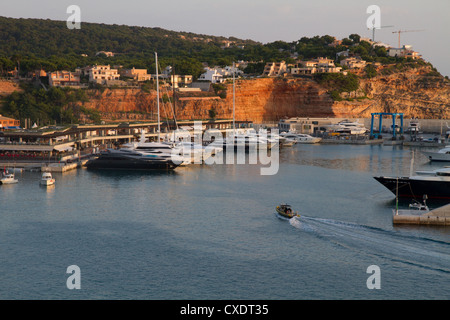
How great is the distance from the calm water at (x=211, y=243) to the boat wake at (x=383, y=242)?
0.06 metres

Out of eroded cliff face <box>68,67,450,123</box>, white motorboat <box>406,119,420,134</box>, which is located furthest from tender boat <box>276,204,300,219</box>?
white motorboat <box>406,119,420,134</box>

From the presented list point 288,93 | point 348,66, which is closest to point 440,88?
point 348,66

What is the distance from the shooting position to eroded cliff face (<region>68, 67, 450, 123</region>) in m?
97.8

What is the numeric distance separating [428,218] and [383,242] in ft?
16.5

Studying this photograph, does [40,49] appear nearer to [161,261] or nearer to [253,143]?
[253,143]

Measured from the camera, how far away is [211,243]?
29797 millimetres

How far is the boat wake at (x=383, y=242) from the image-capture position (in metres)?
26.4

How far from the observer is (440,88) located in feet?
364

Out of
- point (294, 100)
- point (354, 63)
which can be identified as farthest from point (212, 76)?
point (354, 63)

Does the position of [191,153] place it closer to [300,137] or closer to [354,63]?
[300,137]

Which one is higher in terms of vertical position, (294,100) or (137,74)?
(137,74)

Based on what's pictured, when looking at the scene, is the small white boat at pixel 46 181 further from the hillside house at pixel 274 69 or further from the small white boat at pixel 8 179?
the hillside house at pixel 274 69

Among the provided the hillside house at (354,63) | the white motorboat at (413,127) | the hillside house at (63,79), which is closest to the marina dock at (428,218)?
the white motorboat at (413,127)

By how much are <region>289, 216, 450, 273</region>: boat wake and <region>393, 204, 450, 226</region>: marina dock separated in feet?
7.12
